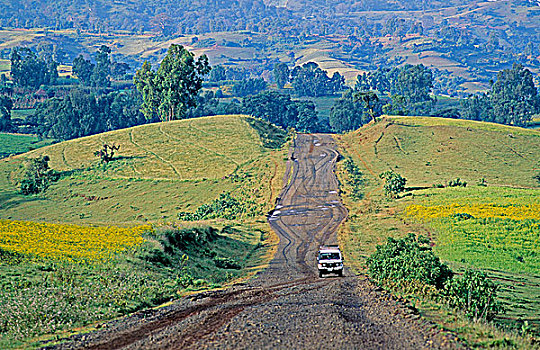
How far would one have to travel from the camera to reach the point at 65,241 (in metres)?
38.1

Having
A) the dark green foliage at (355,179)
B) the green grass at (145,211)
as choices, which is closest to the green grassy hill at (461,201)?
the dark green foliage at (355,179)

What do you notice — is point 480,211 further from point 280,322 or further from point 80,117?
point 80,117

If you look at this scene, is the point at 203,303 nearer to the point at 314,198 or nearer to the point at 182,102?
the point at 314,198

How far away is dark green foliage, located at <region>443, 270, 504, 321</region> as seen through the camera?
27094 mm

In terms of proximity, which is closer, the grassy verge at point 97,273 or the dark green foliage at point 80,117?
the grassy verge at point 97,273

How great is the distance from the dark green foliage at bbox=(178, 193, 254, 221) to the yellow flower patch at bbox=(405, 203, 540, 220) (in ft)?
79.0

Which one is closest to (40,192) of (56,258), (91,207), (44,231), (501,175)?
(91,207)

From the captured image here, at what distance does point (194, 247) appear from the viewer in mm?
44656

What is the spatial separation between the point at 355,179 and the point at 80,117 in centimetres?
11141

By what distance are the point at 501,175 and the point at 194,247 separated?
76.4 metres

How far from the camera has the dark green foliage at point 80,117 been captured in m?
173

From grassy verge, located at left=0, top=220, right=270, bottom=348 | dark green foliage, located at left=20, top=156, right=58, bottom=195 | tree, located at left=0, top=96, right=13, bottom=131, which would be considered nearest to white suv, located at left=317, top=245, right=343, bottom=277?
grassy verge, located at left=0, top=220, right=270, bottom=348

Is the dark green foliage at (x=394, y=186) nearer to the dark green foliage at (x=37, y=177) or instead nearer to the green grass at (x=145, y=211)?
the green grass at (x=145, y=211)

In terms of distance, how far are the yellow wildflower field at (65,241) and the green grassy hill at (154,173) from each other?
3480 cm
